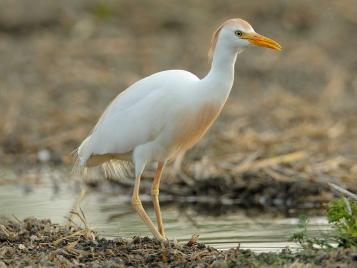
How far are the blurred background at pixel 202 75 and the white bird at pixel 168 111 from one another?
8.09ft

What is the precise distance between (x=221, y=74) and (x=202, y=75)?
917 cm

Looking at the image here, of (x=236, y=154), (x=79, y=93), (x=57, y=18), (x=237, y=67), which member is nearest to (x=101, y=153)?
(x=236, y=154)

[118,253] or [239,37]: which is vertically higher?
[239,37]

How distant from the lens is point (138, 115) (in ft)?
26.0

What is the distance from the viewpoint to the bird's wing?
7.77 metres

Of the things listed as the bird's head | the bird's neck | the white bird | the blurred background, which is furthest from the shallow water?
the bird's head

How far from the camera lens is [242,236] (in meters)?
8.53

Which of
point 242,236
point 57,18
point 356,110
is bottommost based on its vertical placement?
point 242,236

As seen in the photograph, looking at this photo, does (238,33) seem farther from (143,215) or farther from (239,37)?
(143,215)

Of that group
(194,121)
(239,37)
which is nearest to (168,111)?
(194,121)

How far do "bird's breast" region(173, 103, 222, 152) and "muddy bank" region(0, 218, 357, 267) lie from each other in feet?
2.96

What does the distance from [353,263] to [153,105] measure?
2.39 metres

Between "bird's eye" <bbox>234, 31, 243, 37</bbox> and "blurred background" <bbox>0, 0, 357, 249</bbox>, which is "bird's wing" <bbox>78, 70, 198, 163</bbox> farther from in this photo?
"blurred background" <bbox>0, 0, 357, 249</bbox>

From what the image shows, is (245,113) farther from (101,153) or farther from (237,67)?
(101,153)
